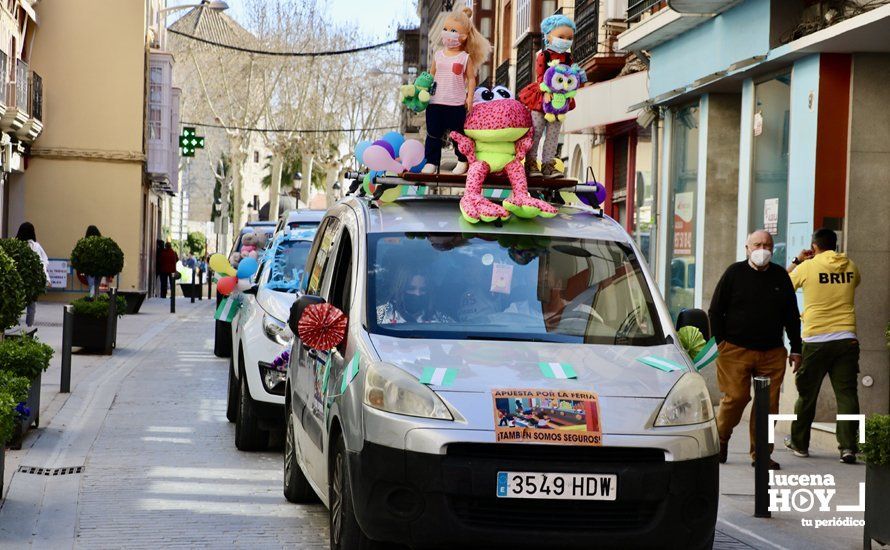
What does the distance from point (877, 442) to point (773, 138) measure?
827cm

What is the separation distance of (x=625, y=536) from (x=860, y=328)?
25.0 ft

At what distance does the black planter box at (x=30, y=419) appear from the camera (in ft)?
34.3

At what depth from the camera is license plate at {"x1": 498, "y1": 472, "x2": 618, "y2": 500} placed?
5.64 metres

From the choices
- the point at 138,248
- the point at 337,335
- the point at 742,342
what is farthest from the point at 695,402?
the point at 138,248

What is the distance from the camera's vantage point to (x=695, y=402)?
601 centimetres

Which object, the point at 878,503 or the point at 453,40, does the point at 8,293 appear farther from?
the point at 878,503

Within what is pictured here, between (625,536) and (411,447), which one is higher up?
(411,447)

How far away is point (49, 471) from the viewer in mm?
9594

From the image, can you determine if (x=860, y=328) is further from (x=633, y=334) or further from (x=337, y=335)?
(x=337, y=335)

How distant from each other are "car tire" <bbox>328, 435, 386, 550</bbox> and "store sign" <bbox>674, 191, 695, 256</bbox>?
1153cm

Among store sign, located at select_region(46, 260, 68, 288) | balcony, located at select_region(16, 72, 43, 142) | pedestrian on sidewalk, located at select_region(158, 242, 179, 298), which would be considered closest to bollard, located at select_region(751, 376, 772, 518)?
balcony, located at select_region(16, 72, 43, 142)

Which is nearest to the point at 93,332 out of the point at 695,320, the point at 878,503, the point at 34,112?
the point at 695,320

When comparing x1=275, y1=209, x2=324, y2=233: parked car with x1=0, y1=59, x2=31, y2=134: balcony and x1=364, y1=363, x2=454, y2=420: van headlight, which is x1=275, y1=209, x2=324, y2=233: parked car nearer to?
x1=364, y1=363, x2=454, y2=420: van headlight

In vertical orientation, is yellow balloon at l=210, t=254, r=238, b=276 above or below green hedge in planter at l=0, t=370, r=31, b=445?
above
